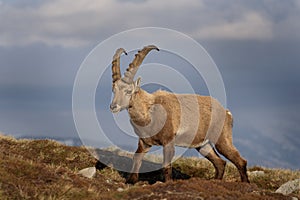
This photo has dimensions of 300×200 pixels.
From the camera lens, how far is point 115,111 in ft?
54.5

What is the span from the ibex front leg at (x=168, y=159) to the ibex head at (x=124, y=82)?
2207 mm

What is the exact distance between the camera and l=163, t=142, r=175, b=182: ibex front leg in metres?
17.4

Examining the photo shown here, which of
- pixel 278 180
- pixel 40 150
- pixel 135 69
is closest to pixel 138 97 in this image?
pixel 135 69

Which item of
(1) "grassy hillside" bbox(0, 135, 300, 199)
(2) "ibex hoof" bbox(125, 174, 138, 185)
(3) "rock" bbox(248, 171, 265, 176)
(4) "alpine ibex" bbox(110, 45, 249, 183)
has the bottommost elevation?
(2) "ibex hoof" bbox(125, 174, 138, 185)

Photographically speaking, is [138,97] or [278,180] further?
[278,180]

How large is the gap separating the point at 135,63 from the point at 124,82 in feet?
3.24

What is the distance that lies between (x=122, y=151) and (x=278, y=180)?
807 cm

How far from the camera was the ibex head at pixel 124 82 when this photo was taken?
16.9 meters

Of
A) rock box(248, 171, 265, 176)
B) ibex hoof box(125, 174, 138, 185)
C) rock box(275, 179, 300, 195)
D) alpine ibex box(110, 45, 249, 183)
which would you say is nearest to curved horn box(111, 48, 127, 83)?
alpine ibex box(110, 45, 249, 183)

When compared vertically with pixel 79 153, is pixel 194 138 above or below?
above

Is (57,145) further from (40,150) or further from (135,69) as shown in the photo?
(135,69)

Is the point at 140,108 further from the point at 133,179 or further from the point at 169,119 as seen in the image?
the point at 133,179

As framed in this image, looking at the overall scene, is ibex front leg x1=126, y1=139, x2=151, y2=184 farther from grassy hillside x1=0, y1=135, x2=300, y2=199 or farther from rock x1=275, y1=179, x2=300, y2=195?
rock x1=275, y1=179, x2=300, y2=195

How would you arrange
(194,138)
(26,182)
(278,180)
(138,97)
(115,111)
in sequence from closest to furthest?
(26,182), (115,111), (138,97), (194,138), (278,180)
